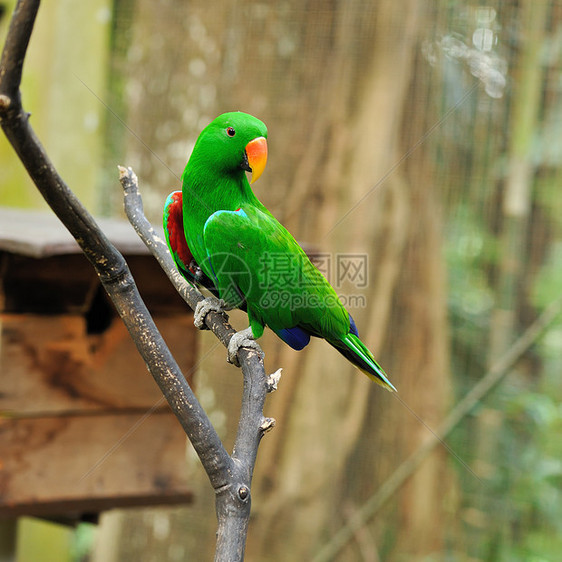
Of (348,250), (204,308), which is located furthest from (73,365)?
(348,250)

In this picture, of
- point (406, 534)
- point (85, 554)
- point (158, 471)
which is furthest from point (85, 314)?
point (85, 554)

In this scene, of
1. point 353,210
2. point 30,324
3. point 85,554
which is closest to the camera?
point 30,324

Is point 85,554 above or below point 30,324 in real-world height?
below

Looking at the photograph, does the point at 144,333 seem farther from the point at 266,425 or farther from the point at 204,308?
the point at 204,308

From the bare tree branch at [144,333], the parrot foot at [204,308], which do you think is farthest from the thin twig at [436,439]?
the bare tree branch at [144,333]

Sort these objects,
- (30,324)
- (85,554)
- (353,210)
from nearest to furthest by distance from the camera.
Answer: (30,324)
(353,210)
(85,554)

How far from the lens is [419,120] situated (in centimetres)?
172

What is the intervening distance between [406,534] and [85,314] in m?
1.04

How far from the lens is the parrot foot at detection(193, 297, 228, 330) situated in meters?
0.92

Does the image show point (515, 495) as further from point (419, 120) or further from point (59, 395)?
point (59, 395)

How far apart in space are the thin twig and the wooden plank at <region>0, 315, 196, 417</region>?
703 mm

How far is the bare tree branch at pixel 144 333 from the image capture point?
0.37 meters

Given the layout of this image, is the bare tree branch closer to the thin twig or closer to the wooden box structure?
the wooden box structure

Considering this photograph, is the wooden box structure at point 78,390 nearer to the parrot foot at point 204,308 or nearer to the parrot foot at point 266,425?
the parrot foot at point 204,308
